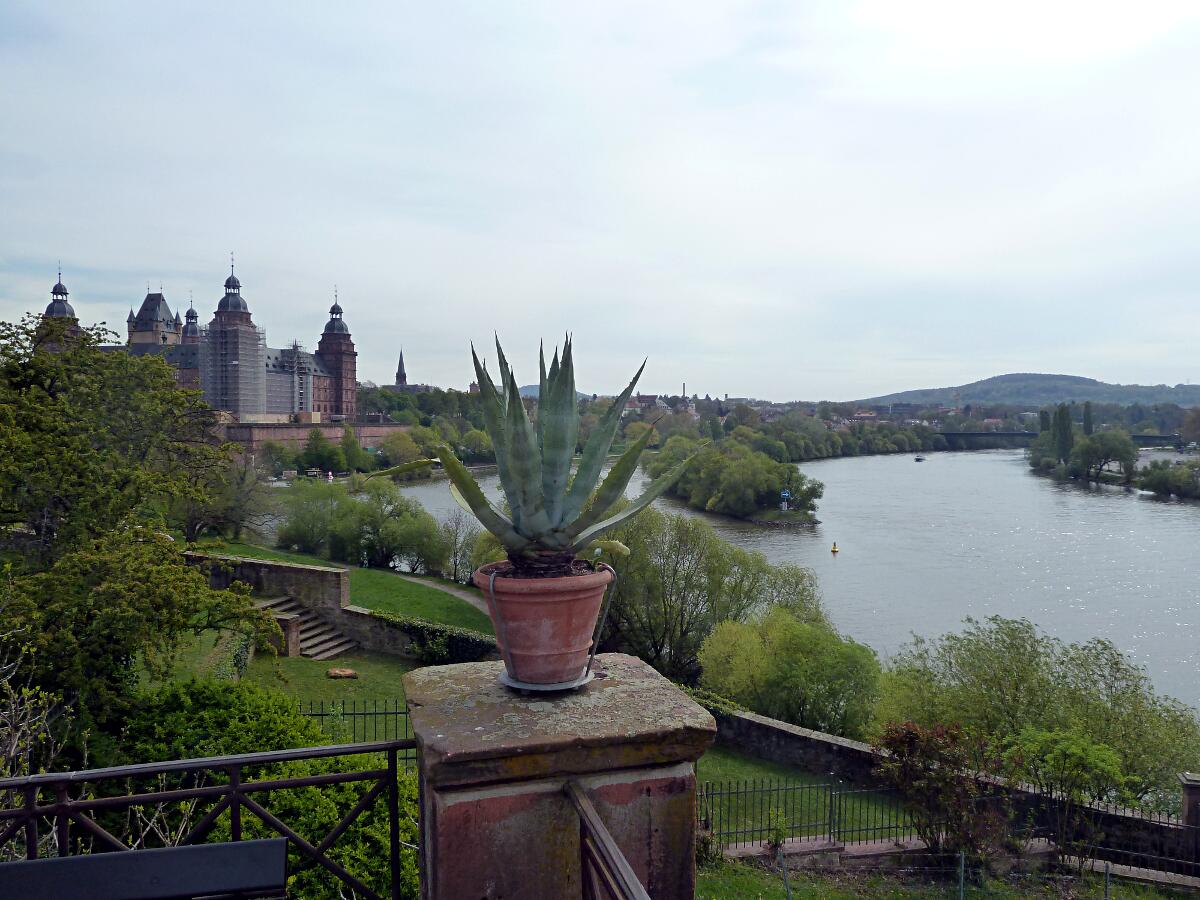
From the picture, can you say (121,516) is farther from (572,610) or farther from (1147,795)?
(1147,795)

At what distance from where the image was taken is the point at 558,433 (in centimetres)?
259

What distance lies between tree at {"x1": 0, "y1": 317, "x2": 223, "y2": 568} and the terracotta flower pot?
37.9 feet

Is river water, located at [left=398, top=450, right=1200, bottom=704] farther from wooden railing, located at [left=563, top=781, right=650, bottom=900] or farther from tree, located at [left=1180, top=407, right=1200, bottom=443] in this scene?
tree, located at [left=1180, top=407, right=1200, bottom=443]

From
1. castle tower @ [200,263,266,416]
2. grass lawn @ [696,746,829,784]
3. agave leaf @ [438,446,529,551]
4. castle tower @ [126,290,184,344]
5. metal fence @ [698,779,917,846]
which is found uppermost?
castle tower @ [126,290,184,344]

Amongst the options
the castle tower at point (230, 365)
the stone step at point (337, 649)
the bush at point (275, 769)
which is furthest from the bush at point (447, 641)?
the castle tower at point (230, 365)

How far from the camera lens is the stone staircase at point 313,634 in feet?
65.4

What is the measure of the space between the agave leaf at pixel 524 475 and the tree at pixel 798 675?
1702cm

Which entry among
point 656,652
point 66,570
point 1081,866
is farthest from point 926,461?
point 66,570

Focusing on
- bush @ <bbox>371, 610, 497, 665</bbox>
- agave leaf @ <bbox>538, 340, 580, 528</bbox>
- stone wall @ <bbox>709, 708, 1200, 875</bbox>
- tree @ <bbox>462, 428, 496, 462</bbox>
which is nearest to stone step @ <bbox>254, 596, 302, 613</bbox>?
bush @ <bbox>371, 610, 497, 665</bbox>

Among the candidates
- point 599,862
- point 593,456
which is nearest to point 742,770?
point 593,456

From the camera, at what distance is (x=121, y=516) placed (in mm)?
12344

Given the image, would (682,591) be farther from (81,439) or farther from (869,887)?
(81,439)

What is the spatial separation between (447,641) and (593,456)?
60.9ft

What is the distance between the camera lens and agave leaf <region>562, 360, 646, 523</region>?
2.52 meters
